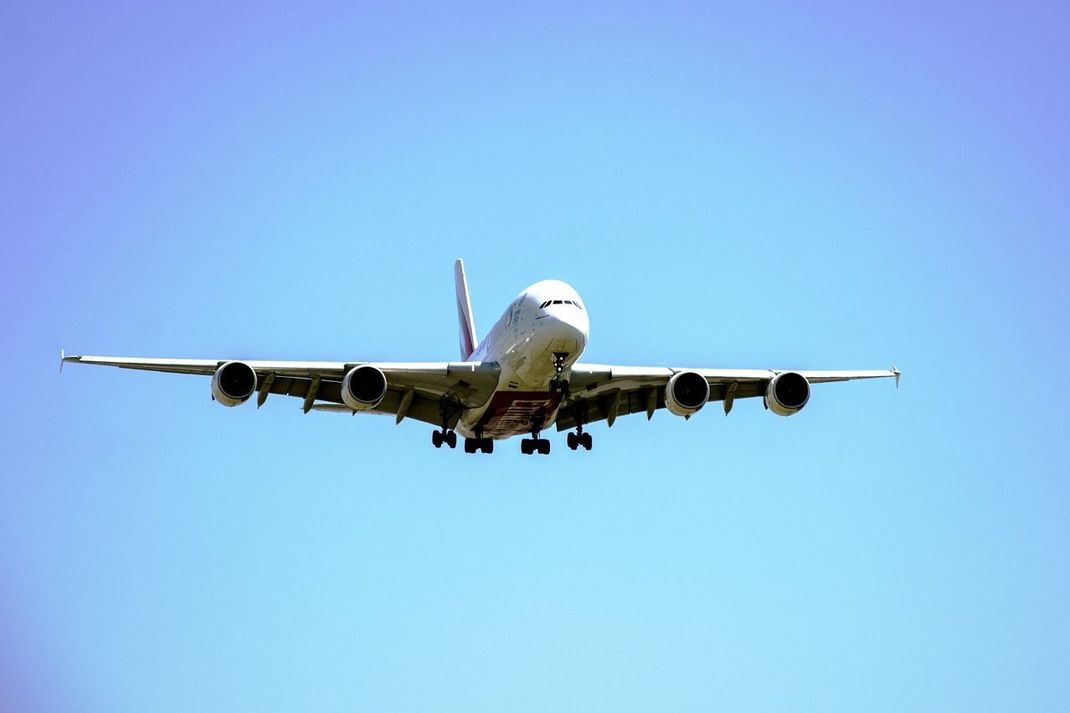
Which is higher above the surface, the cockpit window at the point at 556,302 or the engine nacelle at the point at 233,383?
the cockpit window at the point at 556,302

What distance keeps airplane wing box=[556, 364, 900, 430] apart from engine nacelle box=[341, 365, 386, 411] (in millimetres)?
5590

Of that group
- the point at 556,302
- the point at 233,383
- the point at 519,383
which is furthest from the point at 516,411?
the point at 233,383

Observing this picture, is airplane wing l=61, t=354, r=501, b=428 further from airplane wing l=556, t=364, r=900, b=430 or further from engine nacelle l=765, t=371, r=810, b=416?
engine nacelle l=765, t=371, r=810, b=416

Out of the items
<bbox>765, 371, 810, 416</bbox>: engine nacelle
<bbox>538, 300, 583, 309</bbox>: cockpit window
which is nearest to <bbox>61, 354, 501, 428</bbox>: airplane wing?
<bbox>538, 300, 583, 309</bbox>: cockpit window

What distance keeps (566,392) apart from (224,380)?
374 inches

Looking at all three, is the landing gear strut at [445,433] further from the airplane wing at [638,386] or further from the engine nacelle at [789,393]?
the engine nacelle at [789,393]

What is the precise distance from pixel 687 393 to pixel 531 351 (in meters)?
5.52

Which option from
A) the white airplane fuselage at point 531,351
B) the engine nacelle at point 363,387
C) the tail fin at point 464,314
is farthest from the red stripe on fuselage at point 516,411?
the tail fin at point 464,314

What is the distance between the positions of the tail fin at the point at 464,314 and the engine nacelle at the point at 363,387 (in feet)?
51.4

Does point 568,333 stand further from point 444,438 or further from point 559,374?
point 444,438

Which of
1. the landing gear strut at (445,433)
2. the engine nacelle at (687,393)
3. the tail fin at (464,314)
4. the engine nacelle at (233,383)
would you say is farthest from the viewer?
the tail fin at (464,314)

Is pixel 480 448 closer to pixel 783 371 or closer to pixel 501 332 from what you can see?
pixel 501 332

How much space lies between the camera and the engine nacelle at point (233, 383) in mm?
42625

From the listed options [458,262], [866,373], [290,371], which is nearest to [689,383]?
[866,373]
